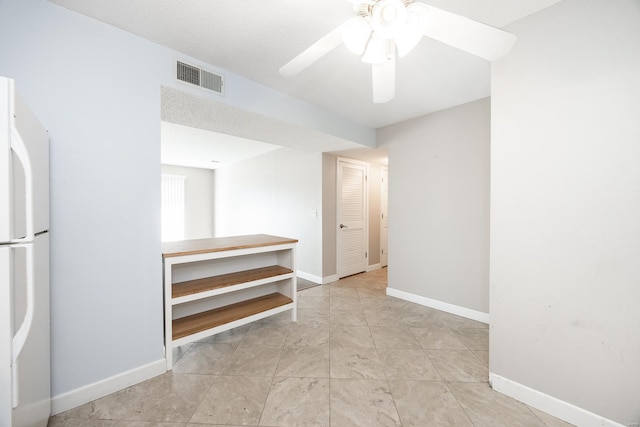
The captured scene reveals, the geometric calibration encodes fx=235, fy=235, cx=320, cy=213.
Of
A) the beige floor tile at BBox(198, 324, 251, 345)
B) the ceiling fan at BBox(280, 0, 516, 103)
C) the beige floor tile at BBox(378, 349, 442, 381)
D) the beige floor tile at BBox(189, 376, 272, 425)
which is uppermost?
the ceiling fan at BBox(280, 0, 516, 103)

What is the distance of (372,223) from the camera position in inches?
188

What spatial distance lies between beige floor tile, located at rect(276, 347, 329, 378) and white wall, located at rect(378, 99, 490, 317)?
169 centimetres

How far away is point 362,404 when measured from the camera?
148 centimetres

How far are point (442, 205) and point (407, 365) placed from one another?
1.82 metres

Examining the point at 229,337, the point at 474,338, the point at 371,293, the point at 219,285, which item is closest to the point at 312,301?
the point at 371,293

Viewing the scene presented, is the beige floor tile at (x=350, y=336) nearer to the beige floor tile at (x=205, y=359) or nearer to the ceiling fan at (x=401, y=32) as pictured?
the beige floor tile at (x=205, y=359)

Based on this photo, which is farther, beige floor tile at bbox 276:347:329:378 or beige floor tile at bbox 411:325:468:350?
beige floor tile at bbox 411:325:468:350

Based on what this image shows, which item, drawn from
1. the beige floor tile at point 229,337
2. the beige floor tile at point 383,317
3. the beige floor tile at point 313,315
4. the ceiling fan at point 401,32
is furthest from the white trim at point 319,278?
the ceiling fan at point 401,32

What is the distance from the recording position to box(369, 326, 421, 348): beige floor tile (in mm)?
2127

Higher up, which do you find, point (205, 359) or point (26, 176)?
point (26, 176)

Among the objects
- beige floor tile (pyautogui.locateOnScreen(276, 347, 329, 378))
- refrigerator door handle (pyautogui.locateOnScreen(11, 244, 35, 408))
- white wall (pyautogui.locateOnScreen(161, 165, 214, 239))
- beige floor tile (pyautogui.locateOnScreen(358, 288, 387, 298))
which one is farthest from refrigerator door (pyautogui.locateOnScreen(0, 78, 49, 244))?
white wall (pyautogui.locateOnScreen(161, 165, 214, 239))

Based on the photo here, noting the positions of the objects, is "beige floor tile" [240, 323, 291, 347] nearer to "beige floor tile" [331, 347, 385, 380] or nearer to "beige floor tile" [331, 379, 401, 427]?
"beige floor tile" [331, 347, 385, 380]

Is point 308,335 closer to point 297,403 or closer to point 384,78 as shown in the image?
point 297,403

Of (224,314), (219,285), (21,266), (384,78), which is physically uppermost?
(384,78)
